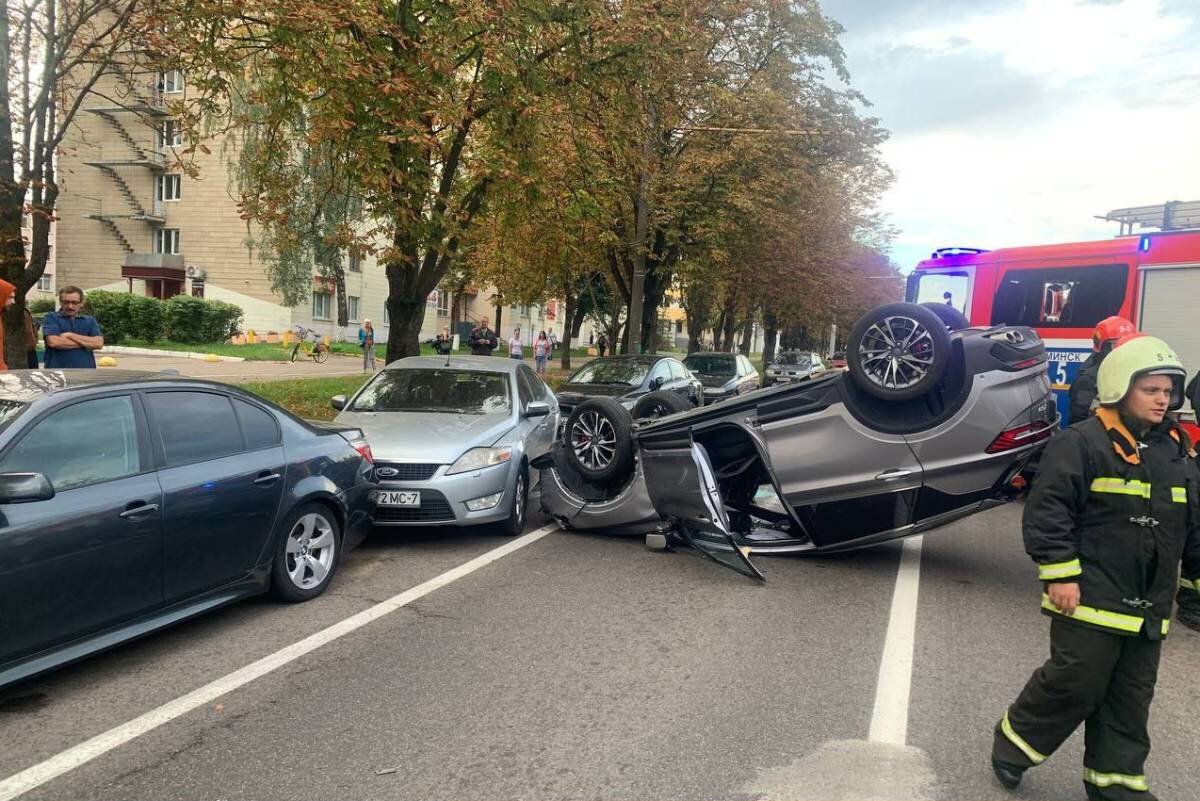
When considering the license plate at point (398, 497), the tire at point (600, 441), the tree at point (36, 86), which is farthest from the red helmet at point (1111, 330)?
the tree at point (36, 86)

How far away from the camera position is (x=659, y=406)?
8.29 m

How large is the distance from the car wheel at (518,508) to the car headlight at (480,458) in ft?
1.01

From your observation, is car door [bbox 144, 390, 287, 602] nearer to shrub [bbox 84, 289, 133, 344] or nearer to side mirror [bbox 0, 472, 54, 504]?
side mirror [bbox 0, 472, 54, 504]

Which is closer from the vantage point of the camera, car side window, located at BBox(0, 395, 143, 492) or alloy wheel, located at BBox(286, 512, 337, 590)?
car side window, located at BBox(0, 395, 143, 492)

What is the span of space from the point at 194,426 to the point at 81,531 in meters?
1.03

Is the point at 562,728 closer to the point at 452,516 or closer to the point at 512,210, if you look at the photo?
the point at 452,516

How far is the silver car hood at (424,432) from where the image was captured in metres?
6.65

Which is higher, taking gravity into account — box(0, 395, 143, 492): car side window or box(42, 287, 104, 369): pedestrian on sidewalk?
box(42, 287, 104, 369): pedestrian on sidewalk

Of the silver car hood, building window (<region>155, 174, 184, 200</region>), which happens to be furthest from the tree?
building window (<region>155, 174, 184, 200</region>)

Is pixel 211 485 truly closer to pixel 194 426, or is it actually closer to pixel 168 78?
pixel 194 426

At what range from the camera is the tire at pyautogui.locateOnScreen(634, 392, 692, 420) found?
8.14 m

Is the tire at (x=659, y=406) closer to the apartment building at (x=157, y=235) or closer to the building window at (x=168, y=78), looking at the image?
the building window at (x=168, y=78)

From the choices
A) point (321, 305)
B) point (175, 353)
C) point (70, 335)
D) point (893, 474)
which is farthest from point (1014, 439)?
point (321, 305)

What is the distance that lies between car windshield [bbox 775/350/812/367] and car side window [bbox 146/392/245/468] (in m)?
27.3
